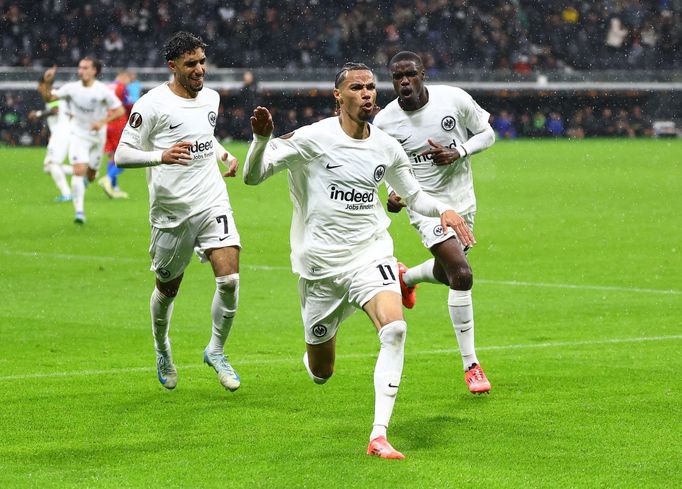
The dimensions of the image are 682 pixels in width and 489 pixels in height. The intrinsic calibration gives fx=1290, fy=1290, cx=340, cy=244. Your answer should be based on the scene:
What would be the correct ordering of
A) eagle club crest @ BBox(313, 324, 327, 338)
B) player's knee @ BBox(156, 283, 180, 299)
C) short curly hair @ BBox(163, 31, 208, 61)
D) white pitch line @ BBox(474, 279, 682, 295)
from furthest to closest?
white pitch line @ BBox(474, 279, 682, 295), player's knee @ BBox(156, 283, 180, 299), short curly hair @ BBox(163, 31, 208, 61), eagle club crest @ BBox(313, 324, 327, 338)

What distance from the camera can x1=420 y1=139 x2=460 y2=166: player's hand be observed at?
918cm

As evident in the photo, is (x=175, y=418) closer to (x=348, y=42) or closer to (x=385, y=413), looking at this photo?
(x=385, y=413)

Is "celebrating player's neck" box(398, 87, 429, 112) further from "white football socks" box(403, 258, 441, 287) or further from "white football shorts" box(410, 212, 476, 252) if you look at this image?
"white football socks" box(403, 258, 441, 287)

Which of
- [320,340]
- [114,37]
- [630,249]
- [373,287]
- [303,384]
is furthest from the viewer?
[114,37]

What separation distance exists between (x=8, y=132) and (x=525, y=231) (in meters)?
22.9

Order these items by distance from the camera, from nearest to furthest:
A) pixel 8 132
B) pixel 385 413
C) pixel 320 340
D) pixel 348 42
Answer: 1. pixel 385 413
2. pixel 320 340
3. pixel 8 132
4. pixel 348 42

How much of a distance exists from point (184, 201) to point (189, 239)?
28 centimetres

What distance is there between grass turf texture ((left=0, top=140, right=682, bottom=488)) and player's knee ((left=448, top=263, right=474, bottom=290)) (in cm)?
69

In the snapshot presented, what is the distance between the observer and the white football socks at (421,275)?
10.8m

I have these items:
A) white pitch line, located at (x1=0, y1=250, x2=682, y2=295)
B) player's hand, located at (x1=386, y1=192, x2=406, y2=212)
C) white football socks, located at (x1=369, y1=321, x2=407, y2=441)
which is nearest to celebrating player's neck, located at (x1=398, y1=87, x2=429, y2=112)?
player's hand, located at (x1=386, y1=192, x2=406, y2=212)

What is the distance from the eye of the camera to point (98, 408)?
8305mm

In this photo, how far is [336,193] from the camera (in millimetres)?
7566

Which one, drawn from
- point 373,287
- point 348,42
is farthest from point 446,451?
point 348,42

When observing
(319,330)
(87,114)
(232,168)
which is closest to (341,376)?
(319,330)
